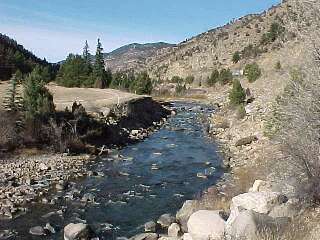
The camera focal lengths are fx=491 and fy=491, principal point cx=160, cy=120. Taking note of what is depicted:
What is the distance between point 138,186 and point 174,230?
913cm

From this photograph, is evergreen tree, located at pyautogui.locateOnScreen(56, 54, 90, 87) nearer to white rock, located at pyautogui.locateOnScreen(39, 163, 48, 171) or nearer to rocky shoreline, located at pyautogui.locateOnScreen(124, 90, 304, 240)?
rocky shoreline, located at pyautogui.locateOnScreen(124, 90, 304, 240)

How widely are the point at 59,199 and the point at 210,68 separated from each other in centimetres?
11229

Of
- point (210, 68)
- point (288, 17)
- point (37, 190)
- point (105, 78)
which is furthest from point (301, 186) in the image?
point (210, 68)

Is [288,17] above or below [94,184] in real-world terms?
above

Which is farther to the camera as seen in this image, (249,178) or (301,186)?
(249,178)

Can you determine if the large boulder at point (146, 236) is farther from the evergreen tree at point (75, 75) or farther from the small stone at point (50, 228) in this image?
the evergreen tree at point (75, 75)

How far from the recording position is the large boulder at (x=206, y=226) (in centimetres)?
1386

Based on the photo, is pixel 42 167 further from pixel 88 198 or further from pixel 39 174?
pixel 88 198

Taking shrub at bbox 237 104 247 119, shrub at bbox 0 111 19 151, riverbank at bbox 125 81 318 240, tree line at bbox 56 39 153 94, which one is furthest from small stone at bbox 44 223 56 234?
tree line at bbox 56 39 153 94

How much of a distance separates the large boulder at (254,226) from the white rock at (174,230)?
5.71 metres

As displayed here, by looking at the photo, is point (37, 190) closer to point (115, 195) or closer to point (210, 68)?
point (115, 195)

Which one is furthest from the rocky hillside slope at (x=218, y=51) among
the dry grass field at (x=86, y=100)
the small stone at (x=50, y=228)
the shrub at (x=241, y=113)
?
the small stone at (x=50, y=228)

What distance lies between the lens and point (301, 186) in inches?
532

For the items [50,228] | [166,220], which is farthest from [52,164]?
[166,220]
